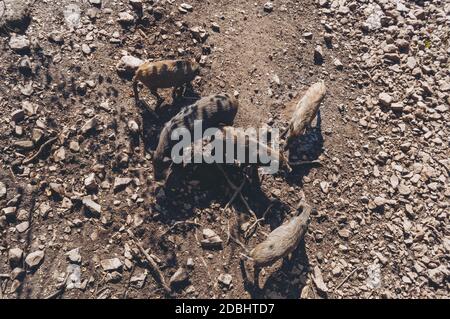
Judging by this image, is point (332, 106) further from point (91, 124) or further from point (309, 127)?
point (91, 124)

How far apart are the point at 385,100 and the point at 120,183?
180 inches

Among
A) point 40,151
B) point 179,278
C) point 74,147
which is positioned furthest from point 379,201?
point 40,151

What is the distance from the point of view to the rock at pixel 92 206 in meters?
5.45

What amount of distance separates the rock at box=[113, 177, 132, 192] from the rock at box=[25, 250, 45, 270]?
4.30ft

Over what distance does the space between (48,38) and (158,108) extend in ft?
7.02

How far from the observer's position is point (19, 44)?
6.09m

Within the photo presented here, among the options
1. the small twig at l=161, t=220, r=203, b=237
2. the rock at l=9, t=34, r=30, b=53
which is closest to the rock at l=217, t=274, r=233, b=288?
the small twig at l=161, t=220, r=203, b=237

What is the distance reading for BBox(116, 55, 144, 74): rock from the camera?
6152 millimetres

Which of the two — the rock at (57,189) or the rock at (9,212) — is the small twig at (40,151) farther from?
the rock at (9,212)

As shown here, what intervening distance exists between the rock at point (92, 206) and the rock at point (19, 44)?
2.66 meters

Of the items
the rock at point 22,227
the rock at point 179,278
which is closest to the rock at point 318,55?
the rock at point 179,278

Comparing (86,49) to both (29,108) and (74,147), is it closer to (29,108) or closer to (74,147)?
(29,108)

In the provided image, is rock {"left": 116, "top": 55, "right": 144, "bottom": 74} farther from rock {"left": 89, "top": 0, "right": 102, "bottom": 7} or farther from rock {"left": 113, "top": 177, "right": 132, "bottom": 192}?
rock {"left": 113, "top": 177, "right": 132, "bottom": 192}

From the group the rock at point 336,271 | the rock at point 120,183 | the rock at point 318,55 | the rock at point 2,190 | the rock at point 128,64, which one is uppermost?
the rock at point 318,55
